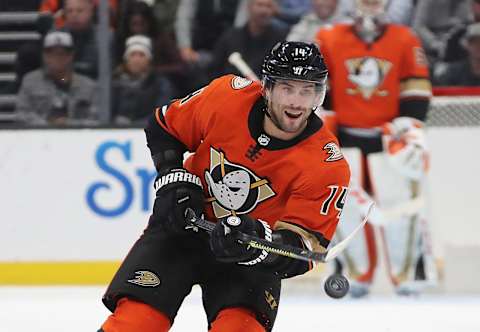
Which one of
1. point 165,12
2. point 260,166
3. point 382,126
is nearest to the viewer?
point 260,166

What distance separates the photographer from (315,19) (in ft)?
20.6

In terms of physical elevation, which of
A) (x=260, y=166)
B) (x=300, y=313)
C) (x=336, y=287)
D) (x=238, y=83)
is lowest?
(x=300, y=313)

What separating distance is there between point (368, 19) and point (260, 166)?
2916 mm

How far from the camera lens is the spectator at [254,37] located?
6.26 m

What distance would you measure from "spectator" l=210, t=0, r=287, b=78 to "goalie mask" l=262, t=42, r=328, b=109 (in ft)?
9.41

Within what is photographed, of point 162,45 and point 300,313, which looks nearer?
point 300,313

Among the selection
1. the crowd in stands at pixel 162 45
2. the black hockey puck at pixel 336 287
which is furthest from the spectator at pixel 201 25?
the black hockey puck at pixel 336 287

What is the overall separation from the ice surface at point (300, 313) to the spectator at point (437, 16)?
1.29 metres

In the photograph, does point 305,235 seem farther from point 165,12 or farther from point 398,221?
point 165,12

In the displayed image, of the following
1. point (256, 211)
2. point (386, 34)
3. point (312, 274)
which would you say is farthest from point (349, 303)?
point (256, 211)

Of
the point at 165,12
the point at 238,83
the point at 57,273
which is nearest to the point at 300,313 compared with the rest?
the point at 57,273

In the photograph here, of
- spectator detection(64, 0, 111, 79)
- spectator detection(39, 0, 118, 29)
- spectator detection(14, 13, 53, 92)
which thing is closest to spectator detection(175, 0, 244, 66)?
spectator detection(39, 0, 118, 29)

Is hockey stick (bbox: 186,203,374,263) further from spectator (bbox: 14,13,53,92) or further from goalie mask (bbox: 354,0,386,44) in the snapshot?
spectator (bbox: 14,13,53,92)

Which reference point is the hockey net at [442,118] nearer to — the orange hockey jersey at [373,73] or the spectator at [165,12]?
the orange hockey jersey at [373,73]
